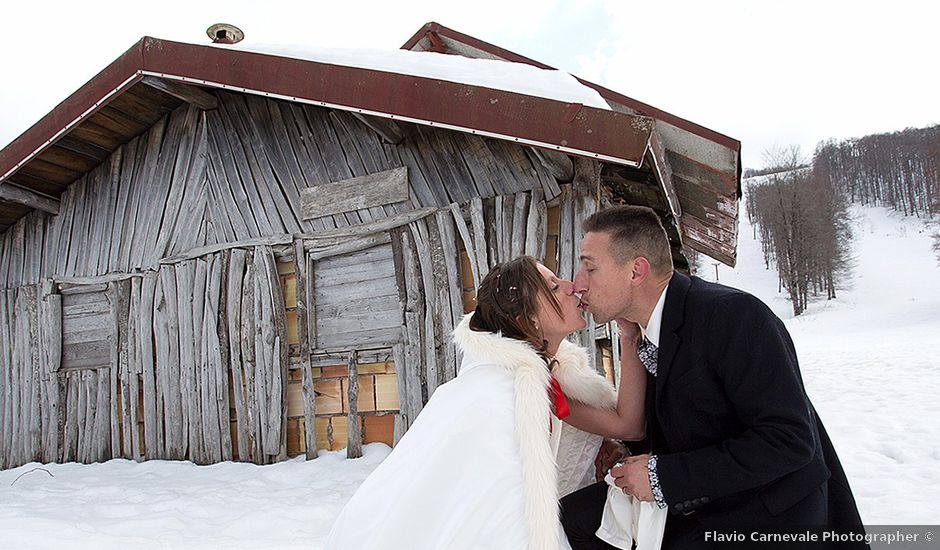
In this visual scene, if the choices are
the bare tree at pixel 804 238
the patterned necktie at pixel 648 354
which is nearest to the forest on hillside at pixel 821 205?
the bare tree at pixel 804 238

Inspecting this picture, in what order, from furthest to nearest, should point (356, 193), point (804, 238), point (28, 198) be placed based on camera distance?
point (804, 238)
point (28, 198)
point (356, 193)

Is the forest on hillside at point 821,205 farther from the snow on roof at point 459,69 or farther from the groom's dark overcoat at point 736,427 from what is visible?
the groom's dark overcoat at point 736,427

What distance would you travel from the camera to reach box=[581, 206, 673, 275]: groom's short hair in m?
2.58

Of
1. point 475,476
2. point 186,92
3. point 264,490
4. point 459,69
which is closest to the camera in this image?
point 475,476

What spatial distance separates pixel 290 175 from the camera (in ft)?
22.1

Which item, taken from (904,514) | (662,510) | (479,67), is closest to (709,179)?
(479,67)

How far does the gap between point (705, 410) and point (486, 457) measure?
836 millimetres

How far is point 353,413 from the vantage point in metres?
6.09

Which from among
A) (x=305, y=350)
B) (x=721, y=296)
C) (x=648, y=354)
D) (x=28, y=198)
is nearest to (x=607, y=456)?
(x=648, y=354)

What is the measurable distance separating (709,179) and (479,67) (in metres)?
2.83

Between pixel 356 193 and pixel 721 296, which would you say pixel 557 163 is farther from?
pixel 721 296

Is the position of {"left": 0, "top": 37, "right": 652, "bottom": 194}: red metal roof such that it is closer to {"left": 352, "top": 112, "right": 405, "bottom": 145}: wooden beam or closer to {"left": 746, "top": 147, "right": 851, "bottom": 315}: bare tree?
{"left": 352, "top": 112, "right": 405, "bottom": 145}: wooden beam

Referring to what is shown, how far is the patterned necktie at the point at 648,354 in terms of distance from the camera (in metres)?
2.57

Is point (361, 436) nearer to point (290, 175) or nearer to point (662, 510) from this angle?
point (290, 175)
